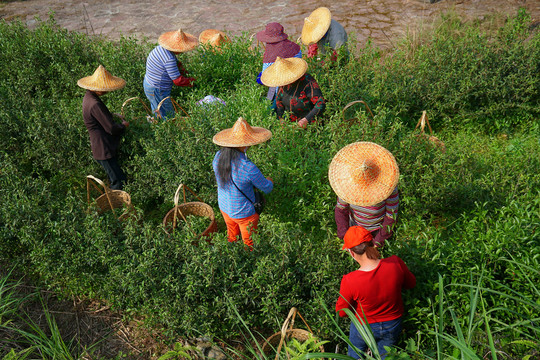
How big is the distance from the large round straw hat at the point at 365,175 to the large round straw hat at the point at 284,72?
5.35ft

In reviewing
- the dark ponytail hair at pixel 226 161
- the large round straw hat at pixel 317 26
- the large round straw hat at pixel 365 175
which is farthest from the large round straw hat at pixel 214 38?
the large round straw hat at pixel 365 175

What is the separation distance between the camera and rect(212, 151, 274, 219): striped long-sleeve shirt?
144 inches

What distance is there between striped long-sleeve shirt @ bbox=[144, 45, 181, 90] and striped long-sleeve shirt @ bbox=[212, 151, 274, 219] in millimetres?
2831

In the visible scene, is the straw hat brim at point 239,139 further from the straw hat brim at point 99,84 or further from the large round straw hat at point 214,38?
the large round straw hat at point 214,38

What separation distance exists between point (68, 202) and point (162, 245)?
1.29m

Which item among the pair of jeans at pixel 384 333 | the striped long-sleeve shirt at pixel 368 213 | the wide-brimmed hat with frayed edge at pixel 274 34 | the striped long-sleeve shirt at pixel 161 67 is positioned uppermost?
the wide-brimmed hat with frayed edge at pixel 274 34

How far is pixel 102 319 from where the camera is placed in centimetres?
391

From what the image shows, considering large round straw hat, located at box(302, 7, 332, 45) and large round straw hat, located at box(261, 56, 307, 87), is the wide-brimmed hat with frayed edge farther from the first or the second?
large round straw hat, located at box(261, 56, 307, 87)

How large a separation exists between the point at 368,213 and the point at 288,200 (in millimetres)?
1098

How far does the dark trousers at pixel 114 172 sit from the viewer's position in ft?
17.1

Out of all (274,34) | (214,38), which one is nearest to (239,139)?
(274,34)

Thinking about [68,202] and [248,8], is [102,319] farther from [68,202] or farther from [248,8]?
[248,8]

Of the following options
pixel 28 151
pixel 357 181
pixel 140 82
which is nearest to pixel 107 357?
pixel 357 181

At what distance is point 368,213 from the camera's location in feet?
11.5
